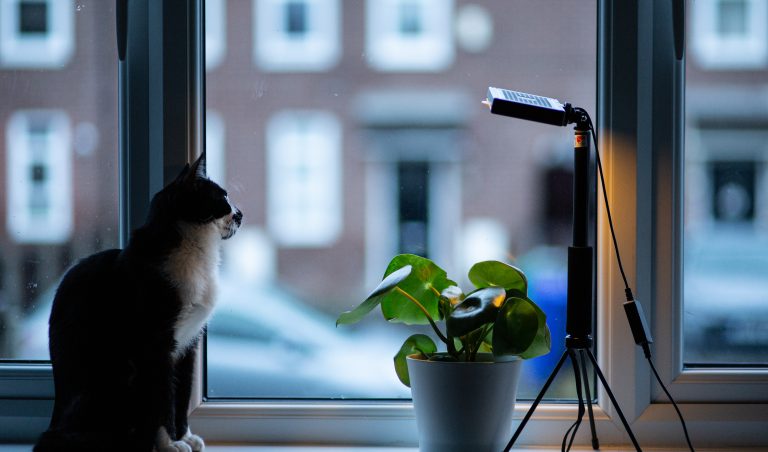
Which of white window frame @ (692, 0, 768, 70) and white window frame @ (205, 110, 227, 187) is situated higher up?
white window frame @ (692, 0, 768, 70)

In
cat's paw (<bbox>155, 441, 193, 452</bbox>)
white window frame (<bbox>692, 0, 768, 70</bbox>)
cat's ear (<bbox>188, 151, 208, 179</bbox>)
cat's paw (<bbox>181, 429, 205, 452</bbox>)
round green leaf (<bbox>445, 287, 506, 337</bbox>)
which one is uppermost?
white window frame (<bbox>692, 0, 768, 70</bbox>)

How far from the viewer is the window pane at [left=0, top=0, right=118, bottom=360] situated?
49.9 inches

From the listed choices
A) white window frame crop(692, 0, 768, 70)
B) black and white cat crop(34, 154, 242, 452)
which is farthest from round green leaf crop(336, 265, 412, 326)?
white window frame crop(692, 0, 768, 70)

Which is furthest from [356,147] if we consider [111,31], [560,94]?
[111,31]

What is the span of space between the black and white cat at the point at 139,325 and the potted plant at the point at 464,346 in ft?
0.75

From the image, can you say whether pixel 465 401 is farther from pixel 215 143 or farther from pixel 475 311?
pixel 215 143

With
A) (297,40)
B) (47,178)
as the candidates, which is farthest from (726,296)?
(47,178)

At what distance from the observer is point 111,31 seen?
1.27 metres

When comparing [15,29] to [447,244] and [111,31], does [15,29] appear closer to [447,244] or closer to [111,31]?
[111,31]

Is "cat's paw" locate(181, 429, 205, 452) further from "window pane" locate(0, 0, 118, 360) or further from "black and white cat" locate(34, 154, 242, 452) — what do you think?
"window pane" locate(0, 0, 118, 360)

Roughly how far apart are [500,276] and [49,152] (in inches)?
31.6

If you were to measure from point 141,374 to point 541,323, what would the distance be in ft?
1.81

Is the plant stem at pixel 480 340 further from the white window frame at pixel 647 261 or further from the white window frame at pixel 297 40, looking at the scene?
the white window frame at pixel 297 40

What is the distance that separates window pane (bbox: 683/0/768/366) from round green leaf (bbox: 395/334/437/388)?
445 millimetres
